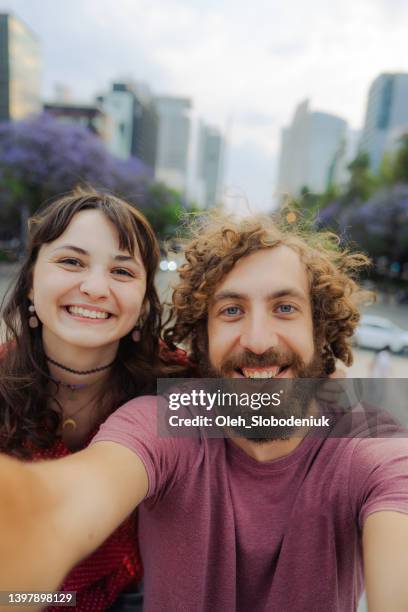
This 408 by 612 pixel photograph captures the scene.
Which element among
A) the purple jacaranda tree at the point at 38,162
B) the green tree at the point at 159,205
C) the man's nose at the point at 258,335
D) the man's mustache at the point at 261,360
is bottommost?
the green tree at the point at 159,205

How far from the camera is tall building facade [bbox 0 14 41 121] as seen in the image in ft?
130

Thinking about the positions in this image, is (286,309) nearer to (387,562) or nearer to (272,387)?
(272,387)

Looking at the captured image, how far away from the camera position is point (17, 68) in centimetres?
4253

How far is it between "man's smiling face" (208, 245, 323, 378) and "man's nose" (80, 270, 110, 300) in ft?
1.71

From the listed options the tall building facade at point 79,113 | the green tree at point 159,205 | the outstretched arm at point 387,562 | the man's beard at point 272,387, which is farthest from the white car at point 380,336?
the tall building facade at point 79,113

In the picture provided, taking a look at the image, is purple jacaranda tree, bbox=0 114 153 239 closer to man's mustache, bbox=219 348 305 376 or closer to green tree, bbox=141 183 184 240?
green tree, bbox=141 183 184 240

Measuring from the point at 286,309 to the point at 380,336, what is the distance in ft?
39.1

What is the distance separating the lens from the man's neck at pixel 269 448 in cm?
178

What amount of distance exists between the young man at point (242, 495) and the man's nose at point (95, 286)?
443mm

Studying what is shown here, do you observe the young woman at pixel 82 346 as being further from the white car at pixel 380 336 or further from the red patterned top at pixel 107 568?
the white car at pixel 380 336

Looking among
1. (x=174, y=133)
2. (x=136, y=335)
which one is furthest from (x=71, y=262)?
(x=174, y=133)

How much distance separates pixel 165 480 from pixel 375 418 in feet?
2.85

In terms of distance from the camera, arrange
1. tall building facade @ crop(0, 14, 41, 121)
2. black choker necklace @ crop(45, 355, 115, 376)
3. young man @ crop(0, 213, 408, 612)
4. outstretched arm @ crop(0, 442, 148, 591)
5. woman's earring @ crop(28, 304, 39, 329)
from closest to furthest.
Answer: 1. outstretched arm @ crop(0, 442, 148, 591)
2. young man @ crop(0, 213, 408, 612)
3. black choker necklace @ crop(45, 355, 115, 376)
4. woman's earring @ crop(28, 304, 39, 329)
5. tall building facade @ crop(0, 14, 41, 121)

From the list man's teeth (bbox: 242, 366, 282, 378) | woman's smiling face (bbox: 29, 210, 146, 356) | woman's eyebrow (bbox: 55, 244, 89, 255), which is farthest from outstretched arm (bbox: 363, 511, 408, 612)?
woman's eyebrow (bbox: 55, 244, 89, 255)
